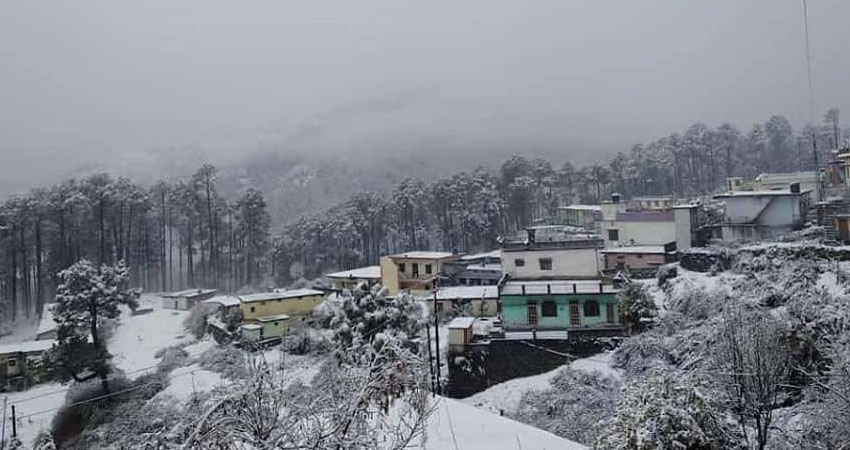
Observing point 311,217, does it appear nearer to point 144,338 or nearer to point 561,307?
point 144,338

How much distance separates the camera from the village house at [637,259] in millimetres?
24047

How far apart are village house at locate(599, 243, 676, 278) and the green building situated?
18.3ft

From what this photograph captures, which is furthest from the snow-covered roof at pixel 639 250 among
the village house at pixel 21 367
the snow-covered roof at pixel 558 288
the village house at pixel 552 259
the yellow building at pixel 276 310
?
the village house at pixel 21 367

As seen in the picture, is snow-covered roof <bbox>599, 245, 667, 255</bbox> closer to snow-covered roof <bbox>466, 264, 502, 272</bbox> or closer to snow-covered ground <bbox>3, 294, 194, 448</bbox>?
snow-covered roof <bbox>466, 264, 502, 272</bbox>

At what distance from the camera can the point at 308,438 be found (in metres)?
3.70

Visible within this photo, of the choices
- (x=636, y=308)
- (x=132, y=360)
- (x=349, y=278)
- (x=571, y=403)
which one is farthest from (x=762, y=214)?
(x=132, y=360)

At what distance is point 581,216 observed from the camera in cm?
3934

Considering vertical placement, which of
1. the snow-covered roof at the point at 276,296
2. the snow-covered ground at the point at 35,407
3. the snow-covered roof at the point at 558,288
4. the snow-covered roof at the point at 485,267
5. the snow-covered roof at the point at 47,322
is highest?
the snow-covered roof at the point at 485,267

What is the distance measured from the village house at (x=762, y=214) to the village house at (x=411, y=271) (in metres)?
13.6

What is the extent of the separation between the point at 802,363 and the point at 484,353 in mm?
8378

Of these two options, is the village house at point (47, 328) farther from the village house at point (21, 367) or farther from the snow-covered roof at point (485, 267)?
the snow-covered roof at point (485, 267)

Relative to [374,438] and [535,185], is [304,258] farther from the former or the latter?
[374,438]

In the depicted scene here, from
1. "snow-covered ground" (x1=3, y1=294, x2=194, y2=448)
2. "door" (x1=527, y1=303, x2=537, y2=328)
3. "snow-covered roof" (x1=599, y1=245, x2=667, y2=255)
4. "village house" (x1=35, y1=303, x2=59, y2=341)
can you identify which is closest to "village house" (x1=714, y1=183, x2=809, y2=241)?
"snow-covered roof" (x1=599, y1=245, x2=667, y2=255)

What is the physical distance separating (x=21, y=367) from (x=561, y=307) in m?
19.7
